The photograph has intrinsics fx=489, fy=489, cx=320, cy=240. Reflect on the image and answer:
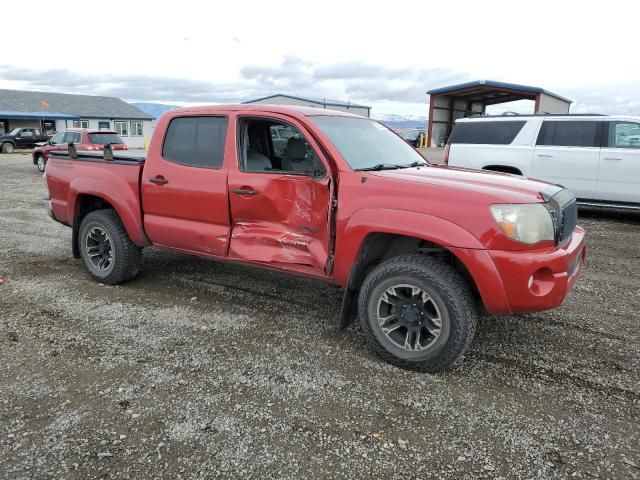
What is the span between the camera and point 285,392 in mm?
3152

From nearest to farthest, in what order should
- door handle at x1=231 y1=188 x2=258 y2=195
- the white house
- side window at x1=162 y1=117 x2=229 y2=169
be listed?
door handle at x1=231 y1=188 x2=258 y2=195 → side window at x1=162 y1=117 x2=229 y2=169 → the white house

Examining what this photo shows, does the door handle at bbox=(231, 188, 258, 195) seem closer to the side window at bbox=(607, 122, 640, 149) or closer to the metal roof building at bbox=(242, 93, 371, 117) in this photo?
the side window at bbox=(607, 122, 640, 149)

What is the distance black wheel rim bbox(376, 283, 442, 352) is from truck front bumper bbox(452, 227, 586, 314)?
Answer: 37 cm

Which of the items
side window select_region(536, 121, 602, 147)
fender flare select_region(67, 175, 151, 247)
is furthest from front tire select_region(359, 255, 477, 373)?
side window select_region(536, 121, 602, 147)

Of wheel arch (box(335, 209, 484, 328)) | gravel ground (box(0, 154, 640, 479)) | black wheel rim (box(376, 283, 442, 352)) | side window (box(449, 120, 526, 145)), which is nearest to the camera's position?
gravel ground (box(0, 154, 640, 479))

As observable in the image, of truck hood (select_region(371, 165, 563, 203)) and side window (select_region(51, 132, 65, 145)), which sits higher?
side window (select_region(51, 132, 65, 145))

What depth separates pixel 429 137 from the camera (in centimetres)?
3369

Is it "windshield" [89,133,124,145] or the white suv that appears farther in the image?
"windshield" [89,133,124,145]

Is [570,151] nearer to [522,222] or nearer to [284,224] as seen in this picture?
[522,222]

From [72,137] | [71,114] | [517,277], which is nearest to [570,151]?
[517,277]

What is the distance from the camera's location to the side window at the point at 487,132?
370 inches

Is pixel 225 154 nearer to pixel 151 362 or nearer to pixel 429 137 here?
pixel 151 362

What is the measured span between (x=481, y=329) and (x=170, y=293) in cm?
302

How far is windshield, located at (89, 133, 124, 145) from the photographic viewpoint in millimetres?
16828
